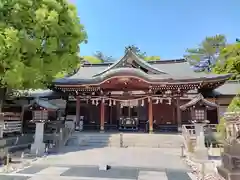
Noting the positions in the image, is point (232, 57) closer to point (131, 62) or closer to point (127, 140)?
point (127, 140)

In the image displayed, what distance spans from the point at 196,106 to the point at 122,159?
16.7 ft

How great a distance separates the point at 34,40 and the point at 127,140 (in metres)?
8.23

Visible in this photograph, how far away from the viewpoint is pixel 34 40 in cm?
1209

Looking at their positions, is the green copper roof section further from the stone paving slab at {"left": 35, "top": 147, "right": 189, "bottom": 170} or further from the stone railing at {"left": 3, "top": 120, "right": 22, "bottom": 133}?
the stone paving slab at {"left": 35, "top": 147, "right": 189, "bottom": 170}

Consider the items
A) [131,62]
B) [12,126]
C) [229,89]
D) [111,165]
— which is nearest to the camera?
[111,165]

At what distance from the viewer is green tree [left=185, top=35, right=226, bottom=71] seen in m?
42.1

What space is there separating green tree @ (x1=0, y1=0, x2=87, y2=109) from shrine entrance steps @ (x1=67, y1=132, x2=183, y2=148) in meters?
4.41

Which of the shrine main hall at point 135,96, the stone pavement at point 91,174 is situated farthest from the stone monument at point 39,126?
the shrine main hall at point 135,96

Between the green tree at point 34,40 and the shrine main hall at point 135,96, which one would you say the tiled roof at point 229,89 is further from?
the green tree at point 34,40

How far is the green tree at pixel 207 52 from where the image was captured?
138 ft

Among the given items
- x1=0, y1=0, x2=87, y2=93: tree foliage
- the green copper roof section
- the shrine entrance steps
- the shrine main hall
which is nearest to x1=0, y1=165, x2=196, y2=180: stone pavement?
x1=0, y1=0, x2=87, y2=93: tree foliage

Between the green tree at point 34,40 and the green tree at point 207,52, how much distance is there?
33.5 m

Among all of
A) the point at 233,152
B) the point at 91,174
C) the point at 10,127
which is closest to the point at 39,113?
the point at 10,127

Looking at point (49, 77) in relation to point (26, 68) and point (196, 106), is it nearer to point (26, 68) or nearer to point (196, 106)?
point (26, 68)
